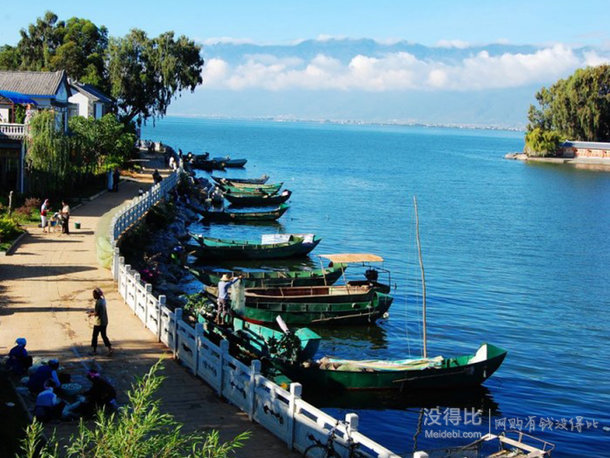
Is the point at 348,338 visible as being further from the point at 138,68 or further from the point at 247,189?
the point at 138,68

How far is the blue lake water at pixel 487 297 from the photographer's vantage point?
22391 mm

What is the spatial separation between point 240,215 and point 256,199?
859 centimetres

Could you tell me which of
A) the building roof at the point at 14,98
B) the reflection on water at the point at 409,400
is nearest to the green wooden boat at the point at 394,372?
the reflection on water at the point at 409,400

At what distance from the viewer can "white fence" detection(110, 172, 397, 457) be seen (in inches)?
487

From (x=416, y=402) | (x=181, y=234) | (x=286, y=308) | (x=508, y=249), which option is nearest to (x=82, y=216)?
(x=181, y=234)

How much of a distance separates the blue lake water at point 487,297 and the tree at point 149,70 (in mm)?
18311

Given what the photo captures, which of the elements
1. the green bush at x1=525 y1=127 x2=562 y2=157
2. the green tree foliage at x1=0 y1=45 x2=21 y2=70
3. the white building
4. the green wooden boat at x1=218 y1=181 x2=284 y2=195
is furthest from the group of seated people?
the green bush at x1=525 y1=127 x2=562 y2=157

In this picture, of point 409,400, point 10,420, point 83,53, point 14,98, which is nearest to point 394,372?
point 409,400

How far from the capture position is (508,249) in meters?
53.3

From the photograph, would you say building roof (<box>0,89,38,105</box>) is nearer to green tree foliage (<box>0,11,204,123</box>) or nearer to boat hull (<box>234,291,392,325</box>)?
boat hull (<box>234,291,392,325</box>)

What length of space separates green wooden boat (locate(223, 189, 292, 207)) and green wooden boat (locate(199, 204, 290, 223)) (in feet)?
21.9

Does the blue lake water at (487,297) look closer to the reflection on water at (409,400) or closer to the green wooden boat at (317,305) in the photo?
the reflection on water at (409,400)

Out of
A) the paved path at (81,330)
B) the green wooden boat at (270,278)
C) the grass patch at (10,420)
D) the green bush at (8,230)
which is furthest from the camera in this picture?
the green wooden boat at (270,278)

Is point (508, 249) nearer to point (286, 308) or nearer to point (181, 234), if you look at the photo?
point (181, 234)
